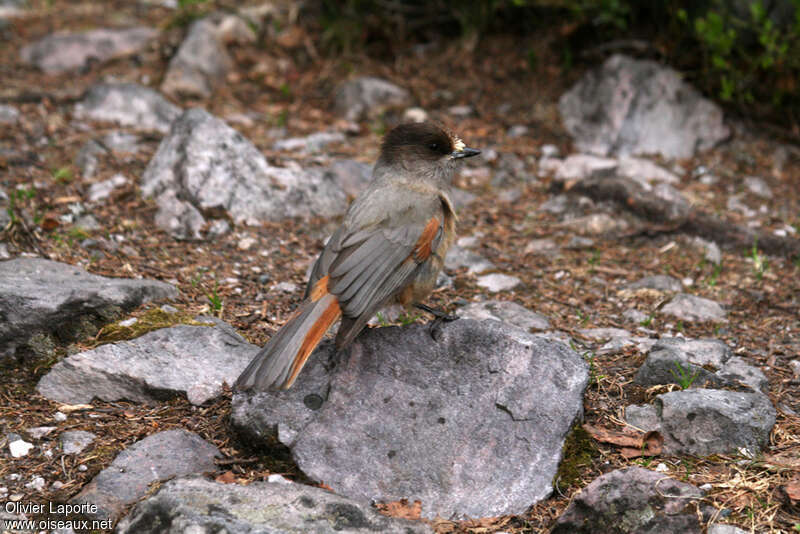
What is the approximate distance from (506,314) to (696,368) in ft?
4.26

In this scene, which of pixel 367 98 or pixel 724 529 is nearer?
pixel 724 529

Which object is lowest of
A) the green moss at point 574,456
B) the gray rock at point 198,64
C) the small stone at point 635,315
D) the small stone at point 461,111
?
the small stone at point 635,315

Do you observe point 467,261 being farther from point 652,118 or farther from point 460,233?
point 652,118

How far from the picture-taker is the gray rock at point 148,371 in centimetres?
408

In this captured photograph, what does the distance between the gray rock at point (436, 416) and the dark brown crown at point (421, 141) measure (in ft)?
Answer: 3.85

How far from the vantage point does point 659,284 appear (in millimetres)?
5652

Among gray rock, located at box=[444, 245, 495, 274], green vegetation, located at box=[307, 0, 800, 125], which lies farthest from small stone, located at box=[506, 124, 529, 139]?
gray rock, located at box=[444, 245, 495, 274]

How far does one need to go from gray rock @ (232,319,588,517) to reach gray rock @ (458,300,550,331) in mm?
888

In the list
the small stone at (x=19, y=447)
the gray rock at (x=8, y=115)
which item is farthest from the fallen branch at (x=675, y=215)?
the gray rock at (x=8, y=115)

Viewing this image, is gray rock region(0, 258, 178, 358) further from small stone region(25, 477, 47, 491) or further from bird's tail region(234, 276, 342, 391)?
bird's tail region(234, 276, 342, 391)

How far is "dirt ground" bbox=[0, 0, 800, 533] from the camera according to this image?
3668 mm

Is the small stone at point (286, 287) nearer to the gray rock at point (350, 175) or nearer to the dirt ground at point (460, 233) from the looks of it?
the dirt ground at point (460, 233)

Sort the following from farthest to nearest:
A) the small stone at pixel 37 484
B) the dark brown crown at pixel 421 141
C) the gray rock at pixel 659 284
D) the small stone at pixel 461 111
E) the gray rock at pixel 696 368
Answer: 1. the small stone at pixel 461 111
2. the gray rock at pixel 659 284
3. the dark brown crown at pixel 421 141
4. the gray rock at pixel 696 368
5. the small stone at pixel 37 484

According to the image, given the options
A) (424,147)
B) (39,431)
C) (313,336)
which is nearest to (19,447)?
(39,431)
